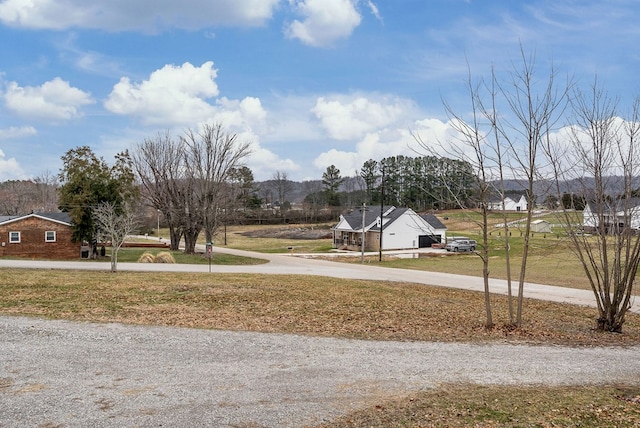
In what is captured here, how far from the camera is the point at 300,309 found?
14430 mm

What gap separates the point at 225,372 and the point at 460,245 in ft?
143

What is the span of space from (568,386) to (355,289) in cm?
1235

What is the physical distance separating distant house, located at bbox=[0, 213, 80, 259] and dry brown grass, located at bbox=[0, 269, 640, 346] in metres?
17.2

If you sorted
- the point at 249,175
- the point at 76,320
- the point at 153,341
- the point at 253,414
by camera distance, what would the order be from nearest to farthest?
1. the point at 253,414
2. the point at 153,341
3. the point at 76,320
4. the point at 249,175

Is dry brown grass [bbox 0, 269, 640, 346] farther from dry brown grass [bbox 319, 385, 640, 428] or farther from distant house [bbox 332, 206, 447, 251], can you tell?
distant house [bbox 332, 206, 447, 251]

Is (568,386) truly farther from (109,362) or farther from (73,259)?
(73,259)

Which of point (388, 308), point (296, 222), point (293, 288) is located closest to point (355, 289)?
point (293, 288)

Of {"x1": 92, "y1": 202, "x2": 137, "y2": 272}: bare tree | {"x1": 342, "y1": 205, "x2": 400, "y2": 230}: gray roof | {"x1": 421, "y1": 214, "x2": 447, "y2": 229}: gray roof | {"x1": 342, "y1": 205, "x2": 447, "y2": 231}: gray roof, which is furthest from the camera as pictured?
{"x1": 421, "y1": 214, "x2": 447, "y2": 229}: gray roof

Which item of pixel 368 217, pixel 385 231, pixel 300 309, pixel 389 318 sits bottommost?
pixel 389 318

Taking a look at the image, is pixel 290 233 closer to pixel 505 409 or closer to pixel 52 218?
pixel 52 218

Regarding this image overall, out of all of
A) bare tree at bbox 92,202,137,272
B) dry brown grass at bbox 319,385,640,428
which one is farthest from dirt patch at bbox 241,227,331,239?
dry brown grass at bbox 319,385,640,428

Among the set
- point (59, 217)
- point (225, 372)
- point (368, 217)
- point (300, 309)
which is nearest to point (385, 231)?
point (368, 217)

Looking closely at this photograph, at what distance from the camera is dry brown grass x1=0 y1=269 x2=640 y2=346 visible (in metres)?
12.0

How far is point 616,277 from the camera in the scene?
1232cm
